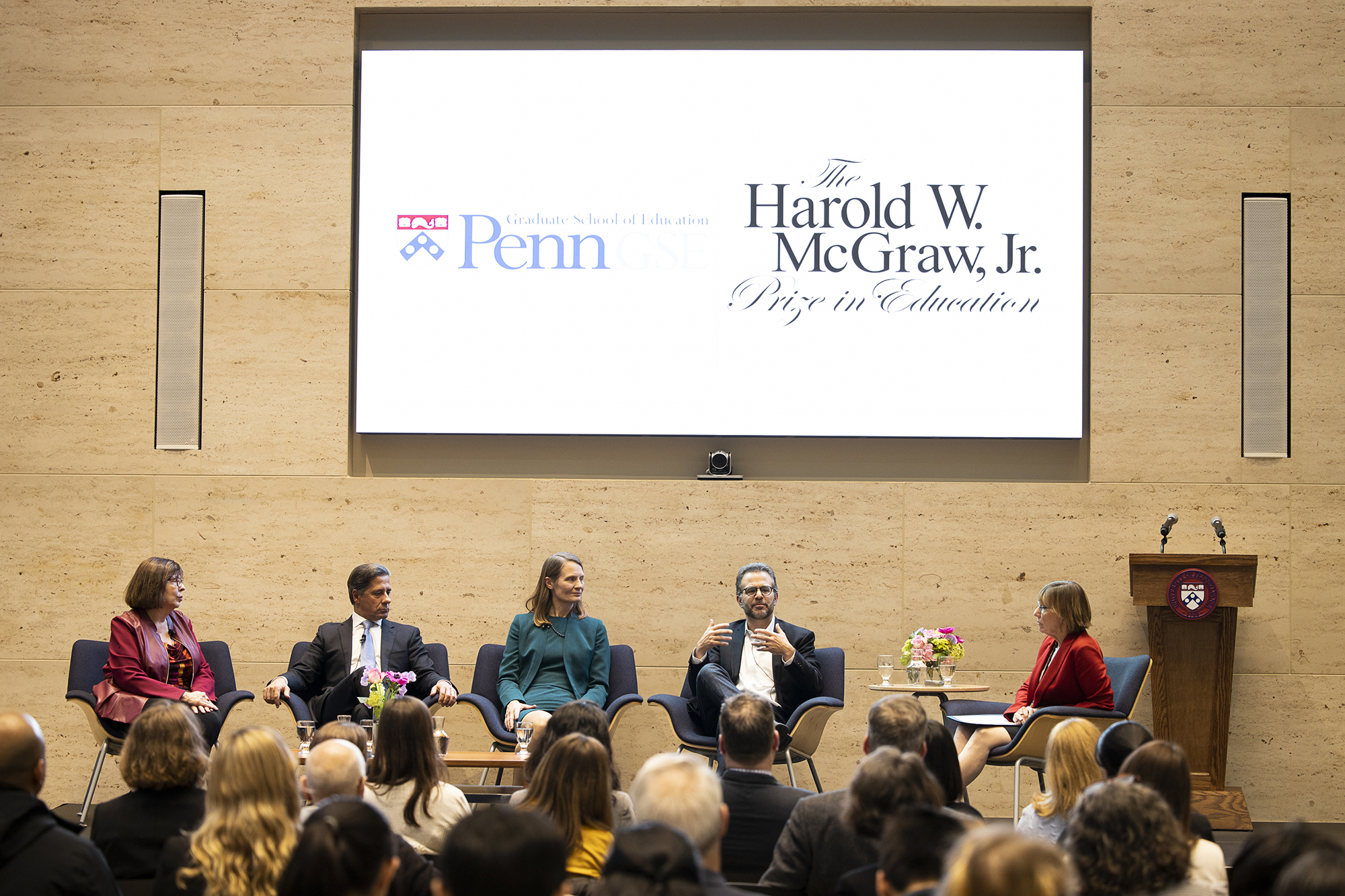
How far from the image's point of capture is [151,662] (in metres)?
5.75

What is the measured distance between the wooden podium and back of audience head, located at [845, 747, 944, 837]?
393 centimetres

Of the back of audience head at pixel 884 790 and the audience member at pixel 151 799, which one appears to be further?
the audience member at pixel 151 799

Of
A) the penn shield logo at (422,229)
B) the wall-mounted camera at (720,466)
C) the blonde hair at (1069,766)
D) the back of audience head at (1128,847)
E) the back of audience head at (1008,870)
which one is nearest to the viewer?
the back of audience head at (1008,870)

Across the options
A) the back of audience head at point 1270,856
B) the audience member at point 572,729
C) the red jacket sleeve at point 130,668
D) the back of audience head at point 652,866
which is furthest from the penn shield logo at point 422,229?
the back of audience head at point 1270,856

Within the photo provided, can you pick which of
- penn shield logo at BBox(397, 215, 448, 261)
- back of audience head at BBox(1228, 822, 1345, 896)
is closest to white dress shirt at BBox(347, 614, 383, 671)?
penn shield logo at BBox(397, 215, 448, 261)

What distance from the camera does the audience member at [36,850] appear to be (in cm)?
245

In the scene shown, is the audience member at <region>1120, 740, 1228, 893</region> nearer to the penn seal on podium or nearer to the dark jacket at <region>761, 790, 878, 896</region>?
the dark jacket at <region>761, 790, 878, 896</region>

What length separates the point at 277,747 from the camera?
2.57 m

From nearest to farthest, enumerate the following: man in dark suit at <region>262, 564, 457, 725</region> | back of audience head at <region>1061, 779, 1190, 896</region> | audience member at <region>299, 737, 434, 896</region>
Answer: back of audience head at <region>1061, 779, 1190, 896</region> < audience member at <region>299, 737, 434, 896</region> < man in dark suit at <region>262, 564, 457, 725</region>

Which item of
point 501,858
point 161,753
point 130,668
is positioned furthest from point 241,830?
point 130,668

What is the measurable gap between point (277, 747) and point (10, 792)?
0.59 m

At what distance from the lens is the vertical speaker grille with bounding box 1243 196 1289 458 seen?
672cm

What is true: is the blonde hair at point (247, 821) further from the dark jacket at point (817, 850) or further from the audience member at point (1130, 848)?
the audience member at point (1130, 848)

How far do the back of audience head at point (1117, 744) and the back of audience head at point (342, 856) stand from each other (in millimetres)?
2194
